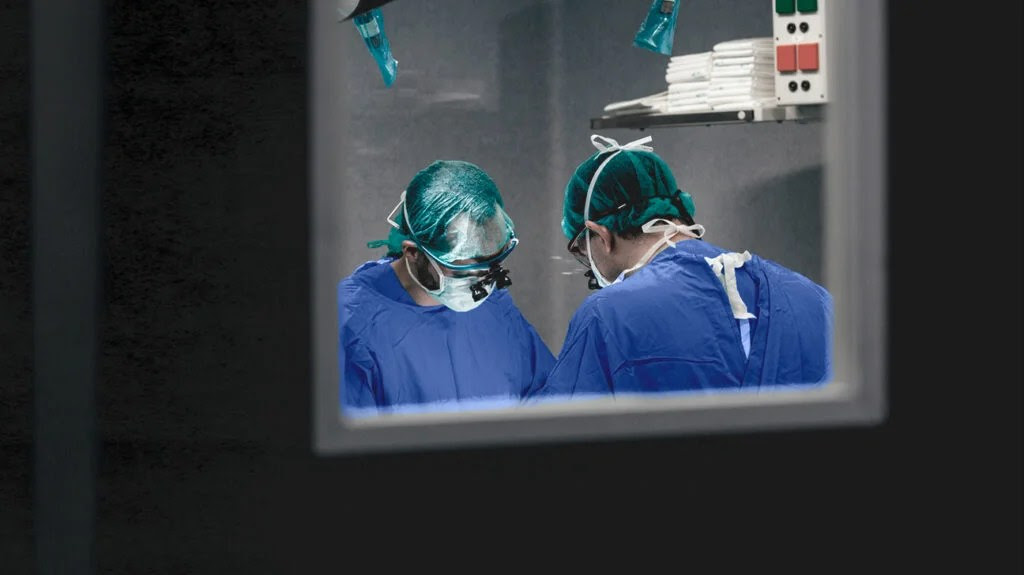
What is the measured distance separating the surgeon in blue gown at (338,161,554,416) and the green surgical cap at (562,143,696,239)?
0.28 m

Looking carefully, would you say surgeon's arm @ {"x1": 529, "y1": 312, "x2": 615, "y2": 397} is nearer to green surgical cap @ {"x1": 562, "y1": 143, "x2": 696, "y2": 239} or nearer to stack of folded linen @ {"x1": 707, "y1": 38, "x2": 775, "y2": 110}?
Result: green surgical cap @ {"x1": 562, "y1": 143, "x2": 696, "y2": 239}

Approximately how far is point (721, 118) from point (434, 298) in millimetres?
1026

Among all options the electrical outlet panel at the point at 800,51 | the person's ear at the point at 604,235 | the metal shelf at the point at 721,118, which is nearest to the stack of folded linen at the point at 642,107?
the metal shelf at the point at 721,118

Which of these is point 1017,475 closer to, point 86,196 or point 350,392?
point 350,392

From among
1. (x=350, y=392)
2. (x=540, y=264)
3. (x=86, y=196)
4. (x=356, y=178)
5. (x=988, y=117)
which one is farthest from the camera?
(x=540, y=264)

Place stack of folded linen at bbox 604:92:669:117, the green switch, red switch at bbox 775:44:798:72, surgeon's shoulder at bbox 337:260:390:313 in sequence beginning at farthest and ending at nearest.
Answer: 1. stack of folded linen at bbox 604:92:669:117
2. surgeon's shoulder at bbox 337:260:390:313
3. red switch at bbox 775:44:798:72
4. the green switch

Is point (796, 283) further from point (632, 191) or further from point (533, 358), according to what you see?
point (533, 358)

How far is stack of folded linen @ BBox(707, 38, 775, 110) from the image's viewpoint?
10.7ft

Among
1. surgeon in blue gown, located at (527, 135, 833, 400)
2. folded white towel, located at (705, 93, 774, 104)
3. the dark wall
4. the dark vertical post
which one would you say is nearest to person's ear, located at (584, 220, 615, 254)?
surgeon in blue gown, located at (527, 135, 833, 400)

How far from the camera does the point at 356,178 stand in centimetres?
373

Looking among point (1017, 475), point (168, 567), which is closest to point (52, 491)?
point (168, 567)

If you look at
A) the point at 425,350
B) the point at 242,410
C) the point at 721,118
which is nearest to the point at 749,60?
the point at 721,118

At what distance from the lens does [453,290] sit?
3.13 meters

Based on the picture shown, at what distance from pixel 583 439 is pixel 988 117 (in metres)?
1.02
